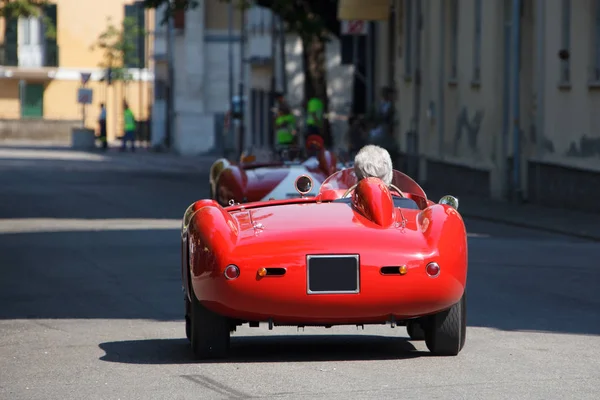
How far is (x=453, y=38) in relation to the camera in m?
32.6

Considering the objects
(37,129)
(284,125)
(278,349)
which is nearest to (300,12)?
(284,125)

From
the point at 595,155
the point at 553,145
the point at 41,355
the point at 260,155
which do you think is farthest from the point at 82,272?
the point at 553,145

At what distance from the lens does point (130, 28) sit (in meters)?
82.2

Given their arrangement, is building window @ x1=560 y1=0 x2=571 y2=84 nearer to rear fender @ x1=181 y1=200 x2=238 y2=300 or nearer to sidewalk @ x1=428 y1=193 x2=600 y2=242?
sidewalk @ x1=428 y1=193 x2=600 y2=242

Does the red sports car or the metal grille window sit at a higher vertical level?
the metal grille window

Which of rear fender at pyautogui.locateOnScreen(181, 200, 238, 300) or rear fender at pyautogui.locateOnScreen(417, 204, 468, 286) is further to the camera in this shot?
rear fender at pyautogui.locateOnScreen(181, 200, 238, 300)

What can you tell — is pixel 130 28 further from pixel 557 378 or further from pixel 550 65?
pixel 557 378

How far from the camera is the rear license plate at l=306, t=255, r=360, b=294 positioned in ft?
27.8

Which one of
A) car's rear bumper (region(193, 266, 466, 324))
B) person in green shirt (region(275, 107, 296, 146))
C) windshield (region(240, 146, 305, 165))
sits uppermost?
car's rear bumper (region(193, 266, 466, 324))

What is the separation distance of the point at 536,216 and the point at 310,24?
54.1 ft

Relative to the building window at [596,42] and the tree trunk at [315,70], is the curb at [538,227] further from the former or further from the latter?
the tree trunk at [315,70]

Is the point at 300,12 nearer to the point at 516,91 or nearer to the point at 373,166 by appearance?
the point at 516,91

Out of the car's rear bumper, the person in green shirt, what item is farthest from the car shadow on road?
the person in green shirt

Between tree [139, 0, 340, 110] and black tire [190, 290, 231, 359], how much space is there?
99.5ft
